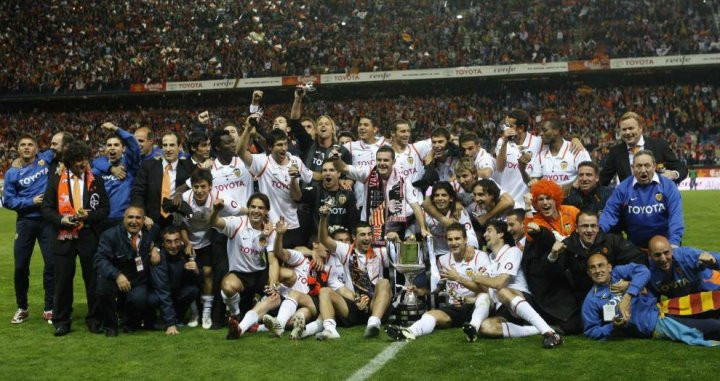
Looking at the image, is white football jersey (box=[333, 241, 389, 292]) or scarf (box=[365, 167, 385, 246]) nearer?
white football jersey (box=[333, 241, 389, 292])

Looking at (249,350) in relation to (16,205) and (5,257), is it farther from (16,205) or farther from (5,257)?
(5,257)

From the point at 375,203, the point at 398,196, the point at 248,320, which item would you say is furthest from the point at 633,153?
the point at 248,320

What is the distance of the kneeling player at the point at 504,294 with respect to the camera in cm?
632

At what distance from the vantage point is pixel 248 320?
679 centimetres

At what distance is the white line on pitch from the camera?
520 cm

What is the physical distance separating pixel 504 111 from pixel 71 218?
3055 centimetres

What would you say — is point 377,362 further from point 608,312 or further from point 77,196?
point 77,196

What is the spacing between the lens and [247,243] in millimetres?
7238

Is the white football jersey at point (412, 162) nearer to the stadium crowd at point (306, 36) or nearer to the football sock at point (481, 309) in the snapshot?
the football sock at point (481, 309)

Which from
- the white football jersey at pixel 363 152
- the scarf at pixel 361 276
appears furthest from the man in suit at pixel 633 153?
the scarf at pixel 361 276

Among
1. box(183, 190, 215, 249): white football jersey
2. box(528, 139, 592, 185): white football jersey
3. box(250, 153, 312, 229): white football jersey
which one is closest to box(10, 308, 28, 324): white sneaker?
box(183, 190, 215, 249): white football jersey

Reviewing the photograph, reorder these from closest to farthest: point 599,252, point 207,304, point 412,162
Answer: point 599,252
point 207,304
point 412,162

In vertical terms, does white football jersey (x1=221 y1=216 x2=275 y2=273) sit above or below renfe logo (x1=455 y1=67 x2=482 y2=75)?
below

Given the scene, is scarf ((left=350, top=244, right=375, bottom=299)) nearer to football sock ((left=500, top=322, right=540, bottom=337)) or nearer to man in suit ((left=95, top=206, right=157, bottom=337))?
football sock ((left=500, top=322, right=540, bottom=337))
